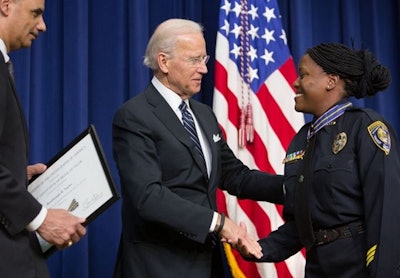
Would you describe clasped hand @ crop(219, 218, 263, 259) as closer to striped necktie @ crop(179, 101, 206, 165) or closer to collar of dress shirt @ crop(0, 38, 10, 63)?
striped necktie @ crop(179, 101, 206, 165)

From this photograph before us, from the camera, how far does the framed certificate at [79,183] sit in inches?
72.3

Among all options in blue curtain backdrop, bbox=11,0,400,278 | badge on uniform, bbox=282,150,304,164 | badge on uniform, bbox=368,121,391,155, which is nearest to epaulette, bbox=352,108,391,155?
badge on uniform, bbox=368,121,391,155

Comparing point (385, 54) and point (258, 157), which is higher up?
point (385, 54)

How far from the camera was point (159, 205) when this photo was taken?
2.12 meters

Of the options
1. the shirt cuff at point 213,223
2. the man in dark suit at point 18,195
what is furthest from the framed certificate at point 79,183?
the shirt cuff at point 213,223

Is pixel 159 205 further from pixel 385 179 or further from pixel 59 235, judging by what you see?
pixel 385 179

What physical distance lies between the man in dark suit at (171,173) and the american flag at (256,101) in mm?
806

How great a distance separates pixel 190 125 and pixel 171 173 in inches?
8.2

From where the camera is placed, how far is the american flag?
10.6 ft

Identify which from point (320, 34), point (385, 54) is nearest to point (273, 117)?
point (320, 34)

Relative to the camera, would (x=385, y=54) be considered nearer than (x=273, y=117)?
No

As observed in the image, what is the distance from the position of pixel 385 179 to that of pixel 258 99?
1299 millimetres

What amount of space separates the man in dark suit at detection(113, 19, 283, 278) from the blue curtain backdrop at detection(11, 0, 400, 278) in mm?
Answer: 938

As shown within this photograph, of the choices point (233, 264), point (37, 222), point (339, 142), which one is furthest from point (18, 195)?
point (233, 264)
